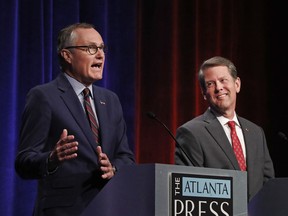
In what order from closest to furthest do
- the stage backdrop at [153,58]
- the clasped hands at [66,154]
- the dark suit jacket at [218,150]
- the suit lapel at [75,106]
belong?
the clasped hands at [66,154] → the suit lapel at [75,106] → the dark suit jacket at [218,150] → the stage backdrop at [153,58]

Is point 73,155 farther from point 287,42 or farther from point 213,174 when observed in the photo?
point 287,42

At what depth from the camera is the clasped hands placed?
2355 mm

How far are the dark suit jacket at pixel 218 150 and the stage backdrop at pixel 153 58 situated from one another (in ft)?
3.47

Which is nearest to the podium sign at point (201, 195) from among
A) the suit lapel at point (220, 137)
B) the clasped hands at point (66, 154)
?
the clasped hands at point (66, 154)

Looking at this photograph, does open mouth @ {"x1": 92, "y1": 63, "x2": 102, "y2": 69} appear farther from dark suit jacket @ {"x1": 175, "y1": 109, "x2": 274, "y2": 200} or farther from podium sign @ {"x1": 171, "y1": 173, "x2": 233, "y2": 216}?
podium sign @ {"x1": 171, "y1": 173, "x2": 233, "y2": 216}

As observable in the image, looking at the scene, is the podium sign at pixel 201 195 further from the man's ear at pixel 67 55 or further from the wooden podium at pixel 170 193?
the man's ear at pixel 67 55

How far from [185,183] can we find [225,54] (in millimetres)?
3132

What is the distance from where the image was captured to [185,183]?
206cm

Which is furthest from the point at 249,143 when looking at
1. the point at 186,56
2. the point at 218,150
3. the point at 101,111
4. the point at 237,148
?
the point at 186,56

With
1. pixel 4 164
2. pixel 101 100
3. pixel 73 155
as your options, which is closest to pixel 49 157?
pixel 73 155

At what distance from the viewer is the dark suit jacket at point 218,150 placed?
3.41 meters

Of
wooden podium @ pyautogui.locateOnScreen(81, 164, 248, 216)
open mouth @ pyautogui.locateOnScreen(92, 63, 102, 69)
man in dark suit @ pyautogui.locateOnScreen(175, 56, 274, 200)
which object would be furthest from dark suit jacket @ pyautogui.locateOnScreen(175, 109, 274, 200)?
wooden podium @ pyautogui.locateOnScreen(81, 164, 248, 216)

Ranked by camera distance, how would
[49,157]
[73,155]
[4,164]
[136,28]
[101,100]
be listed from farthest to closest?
[136,28], [4,164], [101,100], [49,157], [73,155]

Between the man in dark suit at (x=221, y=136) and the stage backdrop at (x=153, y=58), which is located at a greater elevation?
the stage backdrop at (x=153, y=58)
